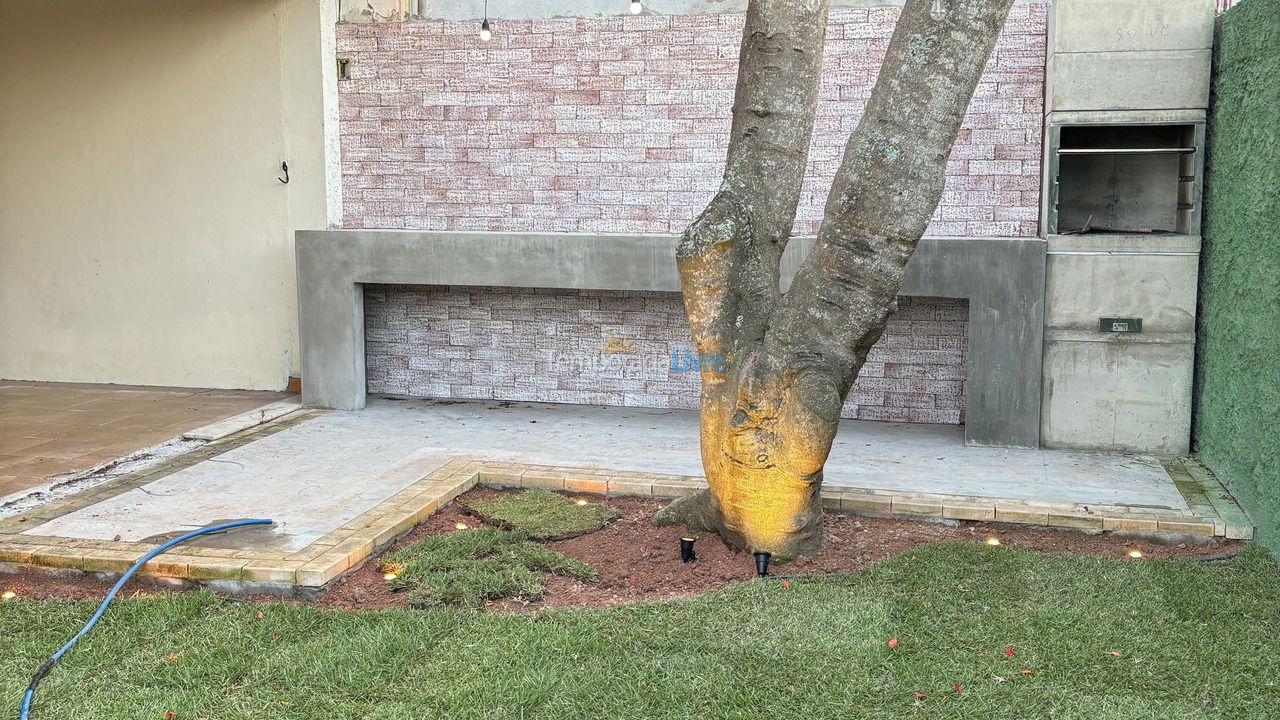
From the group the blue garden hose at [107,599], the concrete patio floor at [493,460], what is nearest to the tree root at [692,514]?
the concrete patio floor at [493,460]

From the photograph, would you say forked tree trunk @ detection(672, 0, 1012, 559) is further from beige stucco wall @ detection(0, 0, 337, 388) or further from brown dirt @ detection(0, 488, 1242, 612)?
beige stucco wall @ detection(0, 0, 337, 388)

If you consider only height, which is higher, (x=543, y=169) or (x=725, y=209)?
(x=543, y=169)

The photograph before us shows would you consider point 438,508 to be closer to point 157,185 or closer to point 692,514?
point 692,514

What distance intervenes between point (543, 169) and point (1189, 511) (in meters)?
4.91

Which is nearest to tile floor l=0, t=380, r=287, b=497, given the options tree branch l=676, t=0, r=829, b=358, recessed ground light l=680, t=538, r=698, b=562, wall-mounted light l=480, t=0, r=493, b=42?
wall-mounted light l=480, t=0, r=493, b=42

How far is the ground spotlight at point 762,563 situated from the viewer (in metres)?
4.12

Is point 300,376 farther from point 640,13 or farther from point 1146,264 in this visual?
point 1146,264

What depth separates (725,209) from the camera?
4277 mm

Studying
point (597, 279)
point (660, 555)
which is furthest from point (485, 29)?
point (660, 555)

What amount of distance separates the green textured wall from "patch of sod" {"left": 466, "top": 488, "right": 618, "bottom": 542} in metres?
3.02

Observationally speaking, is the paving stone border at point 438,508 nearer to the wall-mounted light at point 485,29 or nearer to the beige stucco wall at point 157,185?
the beige stucco wall at point 157,185

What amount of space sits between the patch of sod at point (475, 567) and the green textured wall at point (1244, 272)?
315 cm

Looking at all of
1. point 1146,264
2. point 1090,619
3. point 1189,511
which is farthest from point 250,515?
point 1146,264

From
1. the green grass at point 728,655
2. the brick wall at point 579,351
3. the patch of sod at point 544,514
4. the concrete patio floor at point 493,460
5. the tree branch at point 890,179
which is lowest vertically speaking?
the green grass at point 728,655
